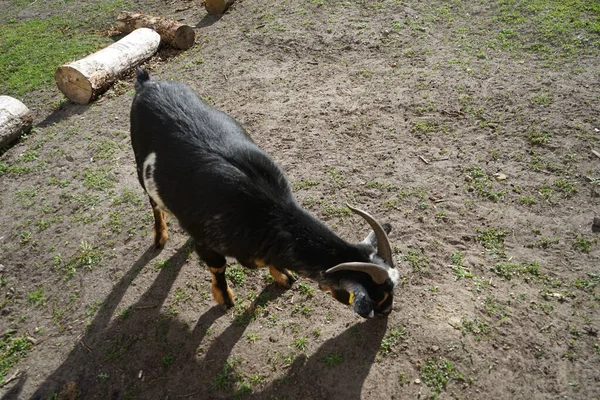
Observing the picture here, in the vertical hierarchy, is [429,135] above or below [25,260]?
→ above

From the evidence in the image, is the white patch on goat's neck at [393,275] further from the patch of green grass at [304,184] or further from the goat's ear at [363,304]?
the patch of green grass at [304,184]

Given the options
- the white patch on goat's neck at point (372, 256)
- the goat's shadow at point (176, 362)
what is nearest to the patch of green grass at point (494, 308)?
the goat's shadow at point (176, 362)

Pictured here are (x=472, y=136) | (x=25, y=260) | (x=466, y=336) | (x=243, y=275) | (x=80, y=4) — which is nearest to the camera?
(x=466, y=336)

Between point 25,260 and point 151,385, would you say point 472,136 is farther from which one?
point 25,260

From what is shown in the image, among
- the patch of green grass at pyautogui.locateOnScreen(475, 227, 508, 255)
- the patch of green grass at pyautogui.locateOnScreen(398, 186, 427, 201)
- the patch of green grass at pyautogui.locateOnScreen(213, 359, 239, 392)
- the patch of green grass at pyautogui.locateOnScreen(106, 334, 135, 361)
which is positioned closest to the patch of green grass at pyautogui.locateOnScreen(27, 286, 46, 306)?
the patch of green grass at pyautogui.locateOnScreen(106, 334, 135, 361)

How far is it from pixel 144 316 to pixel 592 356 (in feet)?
15.6

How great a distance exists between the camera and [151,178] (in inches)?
189

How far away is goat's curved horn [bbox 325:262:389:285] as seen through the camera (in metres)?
3.79

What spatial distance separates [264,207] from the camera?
417 centimetres

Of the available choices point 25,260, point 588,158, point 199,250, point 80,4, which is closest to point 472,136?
point 588,158

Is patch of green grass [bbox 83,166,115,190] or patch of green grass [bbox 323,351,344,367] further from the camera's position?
patch of green grass [bbox 83,166,115,190]

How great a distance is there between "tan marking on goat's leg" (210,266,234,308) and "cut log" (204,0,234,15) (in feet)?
29.3

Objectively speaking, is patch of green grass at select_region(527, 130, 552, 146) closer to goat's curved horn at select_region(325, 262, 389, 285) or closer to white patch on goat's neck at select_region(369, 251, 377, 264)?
white patch on goat's neck at select_region(369, 251, 377, 264)

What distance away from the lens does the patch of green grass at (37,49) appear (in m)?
9.91
